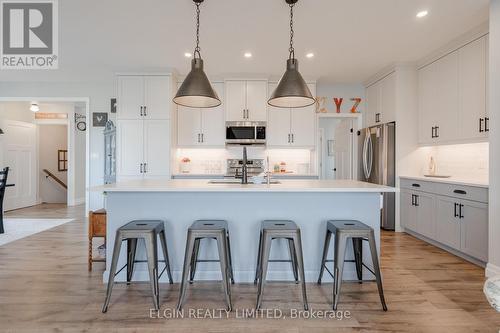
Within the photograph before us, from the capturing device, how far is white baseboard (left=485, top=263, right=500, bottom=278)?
2.60 m

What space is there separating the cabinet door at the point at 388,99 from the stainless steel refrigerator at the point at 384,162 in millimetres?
192

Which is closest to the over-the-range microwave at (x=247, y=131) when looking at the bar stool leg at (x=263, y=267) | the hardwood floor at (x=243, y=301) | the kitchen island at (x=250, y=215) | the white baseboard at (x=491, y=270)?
the kitchen island at (x=250, y=215)

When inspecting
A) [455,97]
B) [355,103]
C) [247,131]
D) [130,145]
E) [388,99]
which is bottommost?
[130,145]

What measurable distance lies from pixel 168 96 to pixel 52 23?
72.8 inches

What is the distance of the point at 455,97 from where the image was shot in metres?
3.59

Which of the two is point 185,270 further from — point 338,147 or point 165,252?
point 338,147

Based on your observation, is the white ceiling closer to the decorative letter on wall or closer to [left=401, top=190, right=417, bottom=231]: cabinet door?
the decorative letter on wall

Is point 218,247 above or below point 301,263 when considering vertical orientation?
above

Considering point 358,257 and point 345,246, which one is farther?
point 358,257

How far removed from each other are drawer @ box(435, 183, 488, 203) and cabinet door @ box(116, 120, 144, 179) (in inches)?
174

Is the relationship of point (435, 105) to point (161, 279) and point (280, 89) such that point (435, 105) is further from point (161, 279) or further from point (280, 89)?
point (161, 279)

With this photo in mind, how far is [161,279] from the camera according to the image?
2.58m

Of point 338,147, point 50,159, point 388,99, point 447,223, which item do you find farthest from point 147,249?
point 50,159

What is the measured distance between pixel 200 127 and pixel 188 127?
8.6 inches
